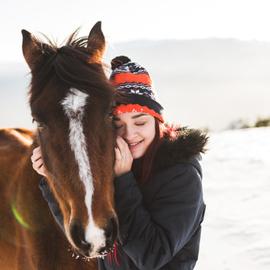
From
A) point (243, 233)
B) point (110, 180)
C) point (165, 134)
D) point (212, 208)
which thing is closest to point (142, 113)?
point (165, 134)

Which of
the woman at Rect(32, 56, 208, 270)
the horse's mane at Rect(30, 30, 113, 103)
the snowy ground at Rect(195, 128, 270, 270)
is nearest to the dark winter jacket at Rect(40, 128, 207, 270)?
the woman at Rect(32, 56, 208, 270)

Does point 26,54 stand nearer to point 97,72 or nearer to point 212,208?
point 97,72

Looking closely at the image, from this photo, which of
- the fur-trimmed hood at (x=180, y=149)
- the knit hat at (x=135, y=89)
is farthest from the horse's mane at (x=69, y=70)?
the fur-trimmed hood at (x=180, y=149)

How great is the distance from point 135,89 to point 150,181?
0.52 m

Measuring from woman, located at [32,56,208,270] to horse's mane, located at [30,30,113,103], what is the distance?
0.56 feet

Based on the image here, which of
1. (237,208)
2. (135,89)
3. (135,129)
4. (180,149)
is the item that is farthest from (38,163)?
(237,208)

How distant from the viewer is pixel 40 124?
6.86 ft

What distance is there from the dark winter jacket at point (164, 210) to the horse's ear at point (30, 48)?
0.74m

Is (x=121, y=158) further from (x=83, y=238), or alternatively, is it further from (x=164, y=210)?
(x=83, y=238)

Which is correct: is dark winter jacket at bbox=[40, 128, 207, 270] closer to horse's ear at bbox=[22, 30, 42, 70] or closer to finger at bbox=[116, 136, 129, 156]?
finger at bbox=[116, 136, 129, 156]

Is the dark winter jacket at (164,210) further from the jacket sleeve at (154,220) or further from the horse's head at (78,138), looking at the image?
the horse's head at (78,138)

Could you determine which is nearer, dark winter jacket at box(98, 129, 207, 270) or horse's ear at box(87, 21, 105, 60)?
dark winter jacket at box(98, 129, 207, 270)

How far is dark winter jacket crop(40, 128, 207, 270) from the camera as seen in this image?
2.17 metres

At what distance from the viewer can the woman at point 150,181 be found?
2.17 meters
